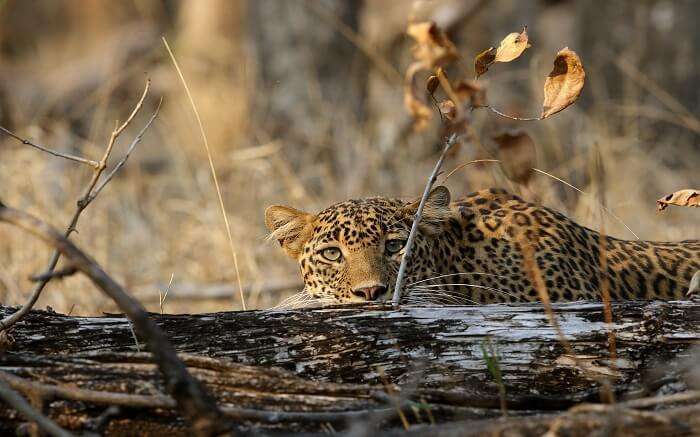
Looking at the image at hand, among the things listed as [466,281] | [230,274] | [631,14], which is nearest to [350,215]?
[466,281]

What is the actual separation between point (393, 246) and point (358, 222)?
8.5 inches

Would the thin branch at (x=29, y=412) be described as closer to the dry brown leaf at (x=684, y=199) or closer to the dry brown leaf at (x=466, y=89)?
the dry brown leaf at (x=466, y=89)

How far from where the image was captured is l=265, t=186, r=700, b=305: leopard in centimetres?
515

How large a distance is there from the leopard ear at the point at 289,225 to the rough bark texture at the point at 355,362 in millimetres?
1934

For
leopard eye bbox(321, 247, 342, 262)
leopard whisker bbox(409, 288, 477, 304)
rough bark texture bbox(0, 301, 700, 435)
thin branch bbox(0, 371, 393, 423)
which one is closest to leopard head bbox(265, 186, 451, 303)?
leopard eye bbox(321, 247, 342, 262)

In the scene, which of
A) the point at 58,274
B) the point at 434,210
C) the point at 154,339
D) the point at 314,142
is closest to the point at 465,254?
the point at 434,210

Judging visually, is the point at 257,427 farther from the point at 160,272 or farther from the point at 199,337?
the point at 160,272

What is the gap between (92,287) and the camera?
23.4 ft

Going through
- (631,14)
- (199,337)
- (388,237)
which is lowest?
(199,337)

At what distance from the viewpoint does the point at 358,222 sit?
532cm

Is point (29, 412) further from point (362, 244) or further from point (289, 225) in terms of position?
point (289, 225)

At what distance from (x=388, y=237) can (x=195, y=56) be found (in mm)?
12550

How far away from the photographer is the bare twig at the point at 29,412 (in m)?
2.85

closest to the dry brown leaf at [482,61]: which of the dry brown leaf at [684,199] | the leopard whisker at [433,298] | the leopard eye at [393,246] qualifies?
the dry brown leaf at [684,199]
